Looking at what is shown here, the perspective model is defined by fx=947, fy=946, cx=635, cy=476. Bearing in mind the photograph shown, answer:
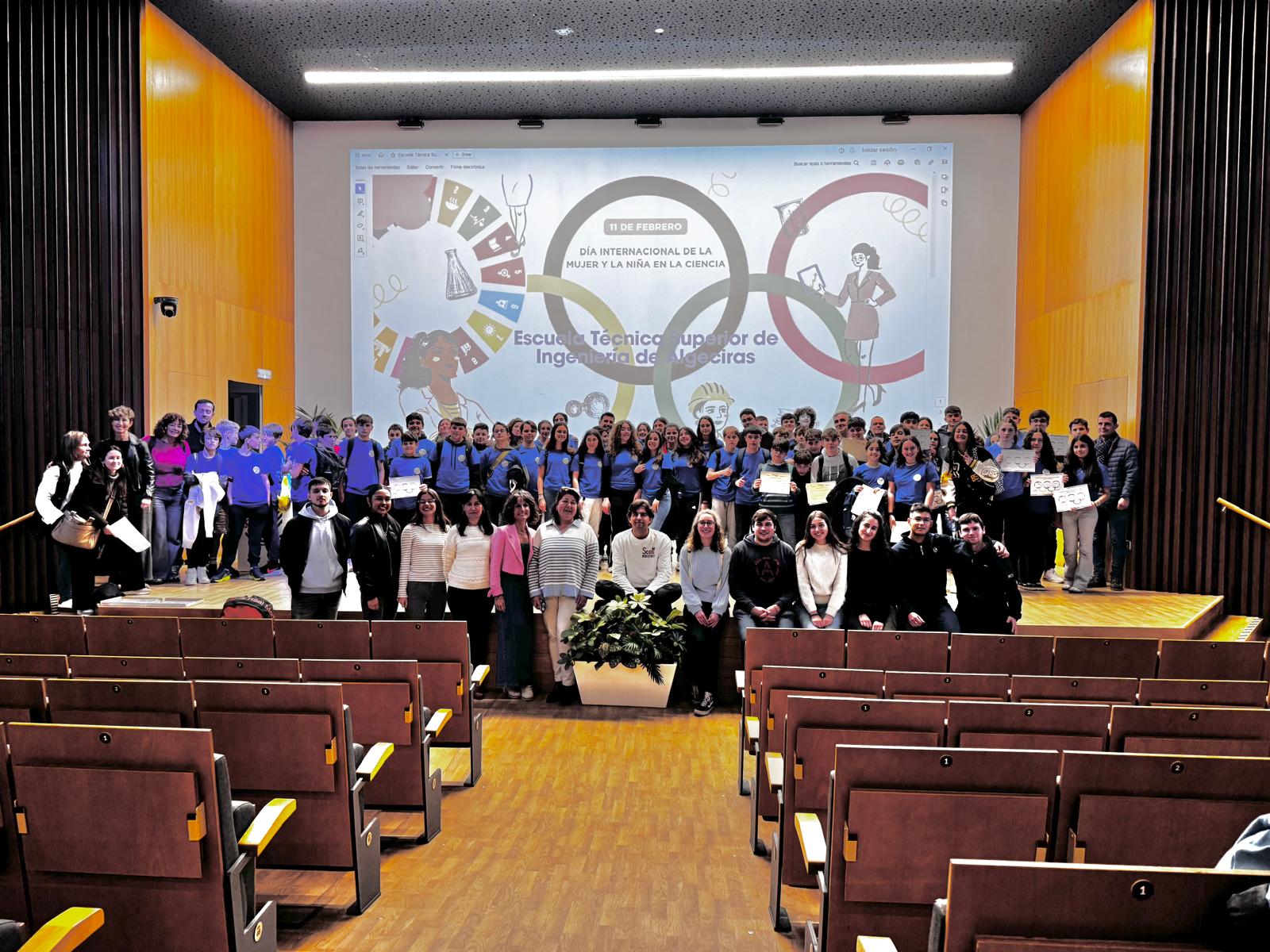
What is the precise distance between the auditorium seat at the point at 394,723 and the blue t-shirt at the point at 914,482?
4.79 metres

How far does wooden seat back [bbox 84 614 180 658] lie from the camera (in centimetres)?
465

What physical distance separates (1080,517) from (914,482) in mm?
1741

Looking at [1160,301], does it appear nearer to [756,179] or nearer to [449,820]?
[756,179]

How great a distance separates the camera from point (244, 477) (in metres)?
8.45

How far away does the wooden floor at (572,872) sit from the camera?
10.3 feet

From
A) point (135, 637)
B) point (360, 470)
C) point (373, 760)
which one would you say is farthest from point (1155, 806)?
point (360, 470)

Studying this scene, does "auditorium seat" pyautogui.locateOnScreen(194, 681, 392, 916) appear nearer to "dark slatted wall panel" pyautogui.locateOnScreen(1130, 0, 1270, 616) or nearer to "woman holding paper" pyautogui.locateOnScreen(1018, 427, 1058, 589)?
"woman holding paper" pyautogui.locateOnScreen(1018, 427, 1058, 589)

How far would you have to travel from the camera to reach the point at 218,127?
36.7 feet

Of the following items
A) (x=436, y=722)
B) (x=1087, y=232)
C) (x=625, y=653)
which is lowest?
(x=625, y=653)

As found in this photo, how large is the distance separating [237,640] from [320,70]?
30.4ft

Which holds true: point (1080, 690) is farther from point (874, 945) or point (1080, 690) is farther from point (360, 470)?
point (360, 470)

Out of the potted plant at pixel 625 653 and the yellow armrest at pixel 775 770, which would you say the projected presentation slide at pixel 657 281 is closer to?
the potted plant at pixel 625 653

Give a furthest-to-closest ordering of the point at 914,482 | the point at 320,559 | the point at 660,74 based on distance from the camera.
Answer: the point at 660,74, the point at 914,482, the point at 320,559

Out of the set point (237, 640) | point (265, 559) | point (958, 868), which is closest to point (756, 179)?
point (265, 559)
